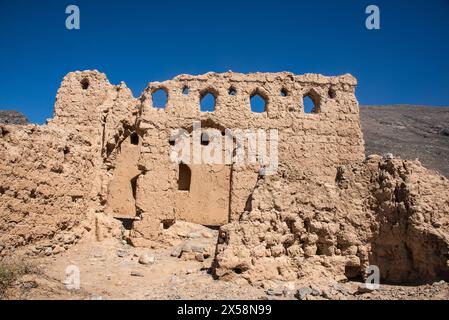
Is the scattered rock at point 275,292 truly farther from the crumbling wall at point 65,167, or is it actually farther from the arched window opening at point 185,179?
the arched window opening at point 185,179

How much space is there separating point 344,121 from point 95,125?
26.3 feet

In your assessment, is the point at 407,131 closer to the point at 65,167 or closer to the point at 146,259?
the point at 146,259

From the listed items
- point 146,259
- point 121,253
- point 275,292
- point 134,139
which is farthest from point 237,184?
point 275,292

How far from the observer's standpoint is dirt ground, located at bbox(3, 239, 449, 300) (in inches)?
233

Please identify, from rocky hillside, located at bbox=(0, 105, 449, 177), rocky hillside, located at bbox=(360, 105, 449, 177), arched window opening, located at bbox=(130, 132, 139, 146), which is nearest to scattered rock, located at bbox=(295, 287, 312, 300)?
arched window opening, located at bbox=(130, 132, 139, 146)

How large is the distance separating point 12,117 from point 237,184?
25186 mm

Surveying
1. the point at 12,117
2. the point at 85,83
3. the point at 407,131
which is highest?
the point at 407,131

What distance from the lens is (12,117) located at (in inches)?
1180

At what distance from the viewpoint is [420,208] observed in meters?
6.59

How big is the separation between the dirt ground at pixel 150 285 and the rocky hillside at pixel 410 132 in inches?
895

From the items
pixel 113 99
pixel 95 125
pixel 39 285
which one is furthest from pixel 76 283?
pixel 113 99

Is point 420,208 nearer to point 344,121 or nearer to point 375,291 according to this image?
point 375,291

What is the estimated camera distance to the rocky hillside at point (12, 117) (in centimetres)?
2858

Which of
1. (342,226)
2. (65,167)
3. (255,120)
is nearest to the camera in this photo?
(342,226)
